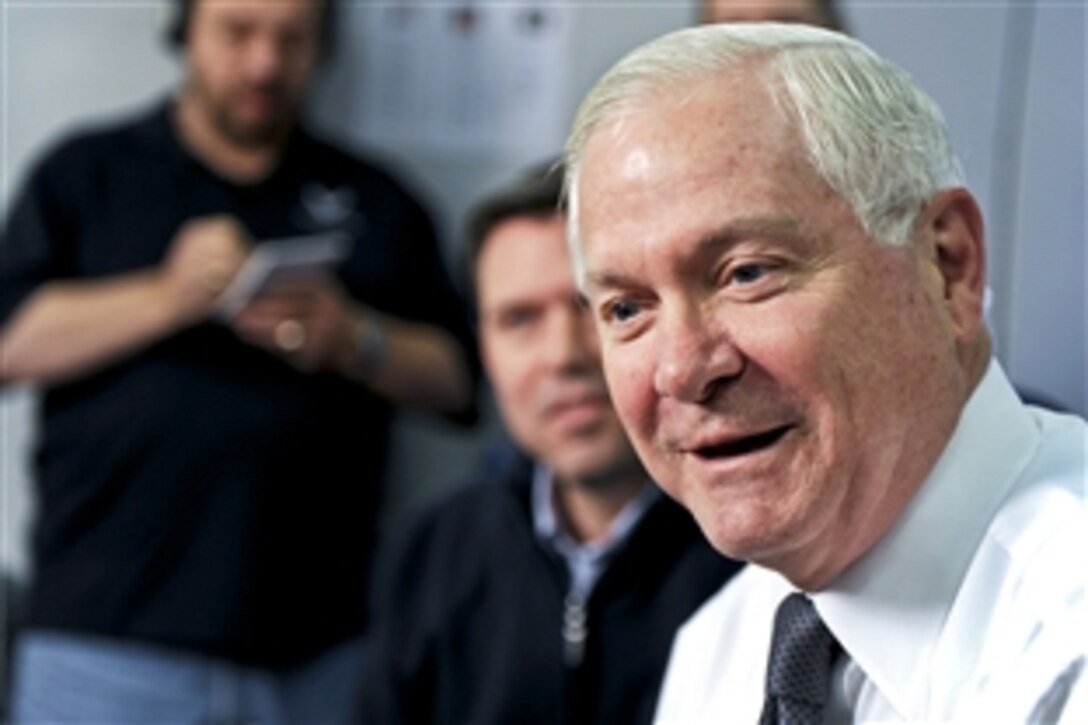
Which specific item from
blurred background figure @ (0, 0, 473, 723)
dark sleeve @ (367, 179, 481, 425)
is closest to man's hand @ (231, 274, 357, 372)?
blurred background figure @ (0, 0, 473, 723)

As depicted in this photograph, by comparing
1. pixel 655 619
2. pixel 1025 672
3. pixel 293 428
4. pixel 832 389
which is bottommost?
pixel 293 428

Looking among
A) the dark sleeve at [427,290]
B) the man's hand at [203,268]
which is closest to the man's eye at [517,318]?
the man's hand at [203,268]

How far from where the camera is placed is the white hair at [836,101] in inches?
45.3

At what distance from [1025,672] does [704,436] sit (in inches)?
10.8

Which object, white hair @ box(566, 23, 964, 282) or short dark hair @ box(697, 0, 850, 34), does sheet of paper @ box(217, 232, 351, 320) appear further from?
white hair @ box(566, 23, 964, 282)

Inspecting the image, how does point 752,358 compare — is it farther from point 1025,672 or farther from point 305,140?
point 305,140

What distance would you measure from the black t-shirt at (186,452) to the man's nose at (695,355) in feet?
5.19

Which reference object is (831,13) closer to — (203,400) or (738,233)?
(738,233)

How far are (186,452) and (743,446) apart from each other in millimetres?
1612

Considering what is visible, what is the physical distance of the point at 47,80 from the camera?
3080mm

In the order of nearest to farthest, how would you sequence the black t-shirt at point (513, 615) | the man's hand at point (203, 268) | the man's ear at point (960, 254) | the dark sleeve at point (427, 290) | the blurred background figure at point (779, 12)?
1. the man's ear at point (960, 254)
2. the blurred background figure at point (779, 12)
3. the black t-shirt at point (513, 615)
4. the man's hand at point (203, 268)
5. the dark sleeve at point (427, 290)

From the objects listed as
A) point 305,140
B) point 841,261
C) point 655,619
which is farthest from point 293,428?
point 841,261

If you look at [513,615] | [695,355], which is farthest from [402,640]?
[695,355]

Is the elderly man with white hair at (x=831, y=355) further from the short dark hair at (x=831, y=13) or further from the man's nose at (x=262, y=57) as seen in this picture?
the man's nose at (x=262, y=57)
